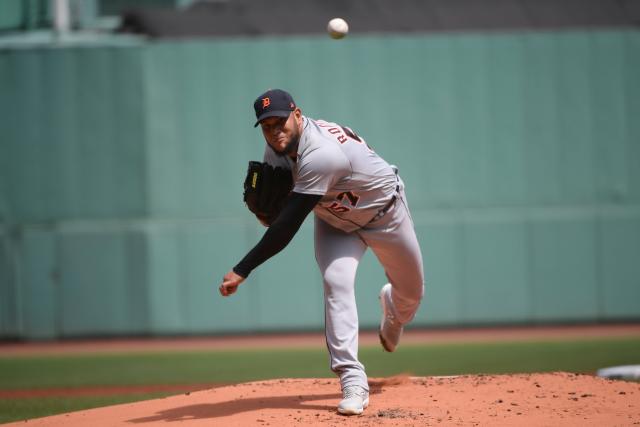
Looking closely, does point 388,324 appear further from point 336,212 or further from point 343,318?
point 336,212

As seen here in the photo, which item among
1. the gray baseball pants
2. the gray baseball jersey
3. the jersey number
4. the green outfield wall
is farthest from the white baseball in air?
the green outfield wall

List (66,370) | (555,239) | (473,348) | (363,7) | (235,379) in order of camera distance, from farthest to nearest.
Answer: (363,7)
(555,239)
(473,348)
(66,370)
(235,379)

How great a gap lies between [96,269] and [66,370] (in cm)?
217

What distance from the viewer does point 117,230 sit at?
10.0m

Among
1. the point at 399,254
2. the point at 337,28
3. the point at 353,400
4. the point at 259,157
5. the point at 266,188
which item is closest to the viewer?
the point at 353,400

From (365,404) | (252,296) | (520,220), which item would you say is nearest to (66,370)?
(252,296)

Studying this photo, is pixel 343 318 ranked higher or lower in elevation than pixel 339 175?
lower

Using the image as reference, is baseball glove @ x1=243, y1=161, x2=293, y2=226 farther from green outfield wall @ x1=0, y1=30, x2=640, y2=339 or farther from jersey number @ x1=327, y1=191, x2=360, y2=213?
green outfield wall @ x1=0, y1=30, x2=640, y2=339

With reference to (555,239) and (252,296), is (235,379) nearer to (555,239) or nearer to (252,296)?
(252,296)

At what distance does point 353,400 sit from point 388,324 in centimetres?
106

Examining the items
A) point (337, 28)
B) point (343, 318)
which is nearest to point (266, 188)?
point (343, 318)

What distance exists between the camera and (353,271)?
4496mm

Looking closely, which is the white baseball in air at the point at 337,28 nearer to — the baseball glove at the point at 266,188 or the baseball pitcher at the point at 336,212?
the baseball pitcher at the point at 336,212

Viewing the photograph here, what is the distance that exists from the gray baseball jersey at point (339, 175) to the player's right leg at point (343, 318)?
16 centimetres
